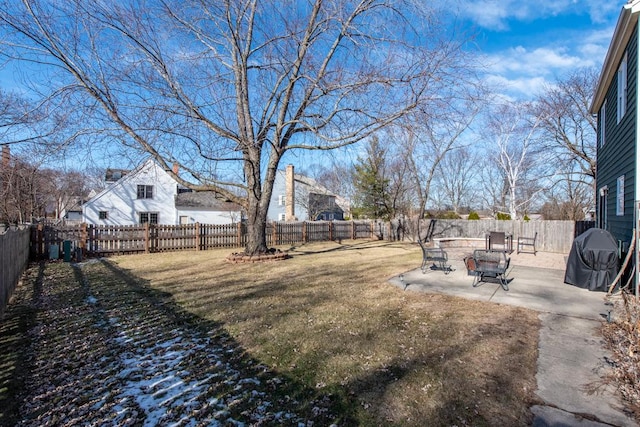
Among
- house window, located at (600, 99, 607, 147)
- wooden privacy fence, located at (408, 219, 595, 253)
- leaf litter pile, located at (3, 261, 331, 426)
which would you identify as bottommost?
leaf litter pile, located at (3, 261, 331, 426)

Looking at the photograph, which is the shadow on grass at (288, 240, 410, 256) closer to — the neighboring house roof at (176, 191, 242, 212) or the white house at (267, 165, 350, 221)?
the neighboring house roof at (176, 191, 242, 212)

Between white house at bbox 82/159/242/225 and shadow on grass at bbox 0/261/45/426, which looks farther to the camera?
white house at bbox 82/159/242/225

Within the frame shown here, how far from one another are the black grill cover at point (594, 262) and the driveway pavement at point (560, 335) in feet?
0.78

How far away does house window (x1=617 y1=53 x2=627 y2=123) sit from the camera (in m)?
7.36

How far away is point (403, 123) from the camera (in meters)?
8.70

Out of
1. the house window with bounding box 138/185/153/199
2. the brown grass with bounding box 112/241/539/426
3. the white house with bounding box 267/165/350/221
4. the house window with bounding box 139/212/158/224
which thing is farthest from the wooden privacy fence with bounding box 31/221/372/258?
the white house with bounding box 267/165/350/221

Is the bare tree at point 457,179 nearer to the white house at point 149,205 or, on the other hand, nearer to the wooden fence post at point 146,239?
the white house at point 149,205

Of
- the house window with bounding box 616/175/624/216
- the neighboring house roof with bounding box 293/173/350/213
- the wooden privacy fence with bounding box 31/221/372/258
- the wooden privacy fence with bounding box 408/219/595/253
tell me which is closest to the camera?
the house window with bounding box 616/175/624/216

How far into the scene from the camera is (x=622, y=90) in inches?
304

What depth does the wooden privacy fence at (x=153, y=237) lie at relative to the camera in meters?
12.4

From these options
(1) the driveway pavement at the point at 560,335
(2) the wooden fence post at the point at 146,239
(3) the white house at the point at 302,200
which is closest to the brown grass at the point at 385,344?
(1) the driveway pavement at the point at 560,335

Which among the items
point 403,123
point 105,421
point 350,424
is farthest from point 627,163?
point 105,421

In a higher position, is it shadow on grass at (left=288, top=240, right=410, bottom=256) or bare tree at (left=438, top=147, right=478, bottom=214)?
bare tree at (left=438, top=147, right=478, bottom=214)

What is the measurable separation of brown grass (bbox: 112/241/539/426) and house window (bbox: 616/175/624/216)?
Result: 481 cm
